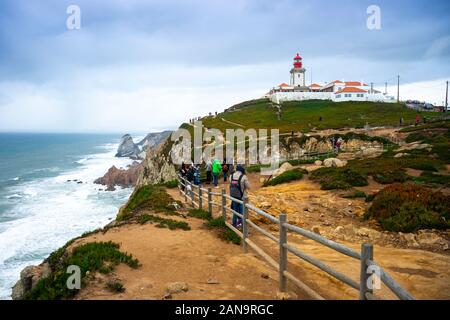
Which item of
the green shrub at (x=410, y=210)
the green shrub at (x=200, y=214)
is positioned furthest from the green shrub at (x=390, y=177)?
the green shrub at (x=200, y=214)

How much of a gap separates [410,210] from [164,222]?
28.6 ft

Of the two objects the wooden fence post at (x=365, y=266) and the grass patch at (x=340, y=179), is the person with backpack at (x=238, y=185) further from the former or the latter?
the grass patch at (x=340, y=179)

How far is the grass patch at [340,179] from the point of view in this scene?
63.4 feet

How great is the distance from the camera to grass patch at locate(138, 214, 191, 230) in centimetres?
1191

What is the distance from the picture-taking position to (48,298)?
647 centimetres

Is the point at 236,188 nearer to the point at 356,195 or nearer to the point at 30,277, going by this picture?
the point at 30,277

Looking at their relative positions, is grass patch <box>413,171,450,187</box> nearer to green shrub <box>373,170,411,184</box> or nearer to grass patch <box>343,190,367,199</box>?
green shrub <box>373,170,411,184</box>

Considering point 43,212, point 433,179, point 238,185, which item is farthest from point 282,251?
point 43,212

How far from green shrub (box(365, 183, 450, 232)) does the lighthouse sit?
11317cm

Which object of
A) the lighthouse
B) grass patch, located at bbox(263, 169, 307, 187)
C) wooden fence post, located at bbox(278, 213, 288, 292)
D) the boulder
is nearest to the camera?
wooden fence post, located at bbox(278, 213, 288, 292)

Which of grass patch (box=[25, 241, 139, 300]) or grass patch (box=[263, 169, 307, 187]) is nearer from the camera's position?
Result: grass patch (box=[25, 241, 139, 300])

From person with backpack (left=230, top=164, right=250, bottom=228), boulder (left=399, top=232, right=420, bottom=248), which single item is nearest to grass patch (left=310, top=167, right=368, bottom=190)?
boulder (left=399, top=232, right=420, bottom=248)

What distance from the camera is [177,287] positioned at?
22.2 feet
